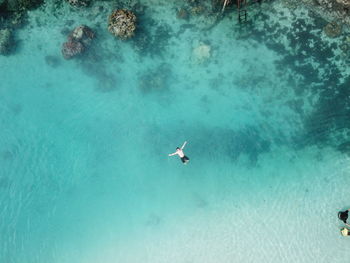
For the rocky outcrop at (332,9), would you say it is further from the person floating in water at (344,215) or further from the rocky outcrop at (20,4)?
the rocky outcrop at (20,4)

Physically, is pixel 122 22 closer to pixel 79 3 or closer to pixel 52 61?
pixel 79 3

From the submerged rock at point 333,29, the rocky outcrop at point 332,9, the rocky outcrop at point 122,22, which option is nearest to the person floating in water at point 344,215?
the submerged rock at point 333,29

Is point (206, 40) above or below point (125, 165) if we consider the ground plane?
above

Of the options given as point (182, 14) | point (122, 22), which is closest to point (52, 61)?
point (122, 22)

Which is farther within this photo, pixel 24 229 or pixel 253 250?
pixel 24 229

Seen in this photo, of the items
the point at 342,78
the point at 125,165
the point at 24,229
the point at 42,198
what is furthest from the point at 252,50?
the point at 24,229

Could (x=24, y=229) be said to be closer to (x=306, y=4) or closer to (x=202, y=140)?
(x=202, y=140)
